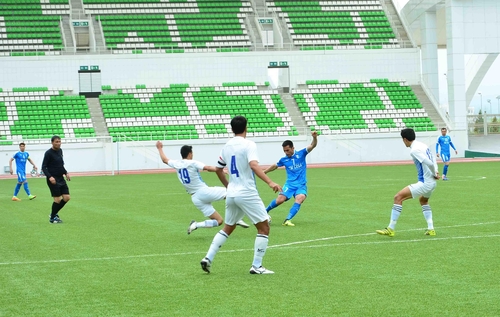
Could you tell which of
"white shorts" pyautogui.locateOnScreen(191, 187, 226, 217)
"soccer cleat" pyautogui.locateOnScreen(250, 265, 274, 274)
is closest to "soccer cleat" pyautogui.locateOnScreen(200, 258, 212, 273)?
"soccer cleat" pyautogui.locateOnScreen(250, 265, 274, 274)

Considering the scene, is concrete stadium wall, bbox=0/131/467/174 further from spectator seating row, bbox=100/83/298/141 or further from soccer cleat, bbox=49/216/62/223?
soccer cleat, bbox=49/216/62/223

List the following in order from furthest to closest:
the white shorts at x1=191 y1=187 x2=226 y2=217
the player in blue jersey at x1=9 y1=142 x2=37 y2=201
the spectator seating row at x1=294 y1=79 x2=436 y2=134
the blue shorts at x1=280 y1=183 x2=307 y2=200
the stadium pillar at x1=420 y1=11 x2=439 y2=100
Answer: the stadium pillar at x1=420 y1=11 x2=439 y2=100
the spectator seating row at x1=294 y1=79 x2=436 y2=134
the player in blue jersey at x1=9 y1=142 x2=37 y2=201
the blue shorts at x1=280 y1=183 x2=307 y2=200
the white shorts at x1=191 y1=187 x2=226 y2=217

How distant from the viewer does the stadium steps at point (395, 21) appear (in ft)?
190

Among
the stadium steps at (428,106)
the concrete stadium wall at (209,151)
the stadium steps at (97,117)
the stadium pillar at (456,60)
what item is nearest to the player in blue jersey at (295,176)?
the concrete stadium wall at (209,151)

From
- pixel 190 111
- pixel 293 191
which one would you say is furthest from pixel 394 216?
pixel 190 111

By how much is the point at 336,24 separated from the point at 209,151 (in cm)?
1560

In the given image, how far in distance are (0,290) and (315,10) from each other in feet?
166

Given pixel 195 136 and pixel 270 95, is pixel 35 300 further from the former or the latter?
pixel 270 95

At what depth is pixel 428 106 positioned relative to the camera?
5472 cm

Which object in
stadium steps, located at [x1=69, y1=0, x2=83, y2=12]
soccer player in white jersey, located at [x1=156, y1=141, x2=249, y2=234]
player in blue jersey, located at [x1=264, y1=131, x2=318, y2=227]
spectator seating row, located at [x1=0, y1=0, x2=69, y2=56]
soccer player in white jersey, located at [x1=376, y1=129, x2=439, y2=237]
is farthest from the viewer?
stadium steps, located at [x1=69, y1=0, x2=83, y2=12]

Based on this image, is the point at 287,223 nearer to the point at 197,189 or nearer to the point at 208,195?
the point at 208,195

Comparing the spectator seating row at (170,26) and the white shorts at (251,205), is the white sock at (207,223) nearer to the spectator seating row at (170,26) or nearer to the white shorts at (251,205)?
the white shorts at (251,205)

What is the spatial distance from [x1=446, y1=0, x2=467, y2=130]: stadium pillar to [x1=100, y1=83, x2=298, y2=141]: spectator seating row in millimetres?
11209

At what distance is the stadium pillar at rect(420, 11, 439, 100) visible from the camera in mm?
56062
